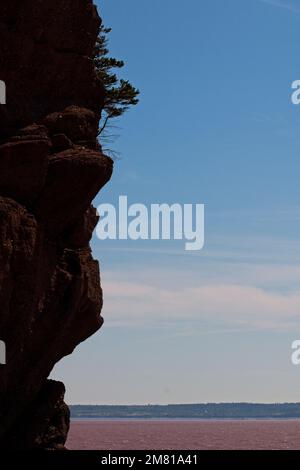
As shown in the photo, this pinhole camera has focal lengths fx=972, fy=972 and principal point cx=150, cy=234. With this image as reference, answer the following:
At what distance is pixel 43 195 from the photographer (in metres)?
36.6

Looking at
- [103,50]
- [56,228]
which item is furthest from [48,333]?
[103,50]

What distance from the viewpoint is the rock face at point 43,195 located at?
3503cm

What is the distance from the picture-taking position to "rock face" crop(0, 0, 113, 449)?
3503 centimetres

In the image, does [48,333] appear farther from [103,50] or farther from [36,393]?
[103,50]

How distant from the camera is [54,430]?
40.7 m

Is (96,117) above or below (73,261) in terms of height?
above

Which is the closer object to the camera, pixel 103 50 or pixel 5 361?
pixel 5 361
